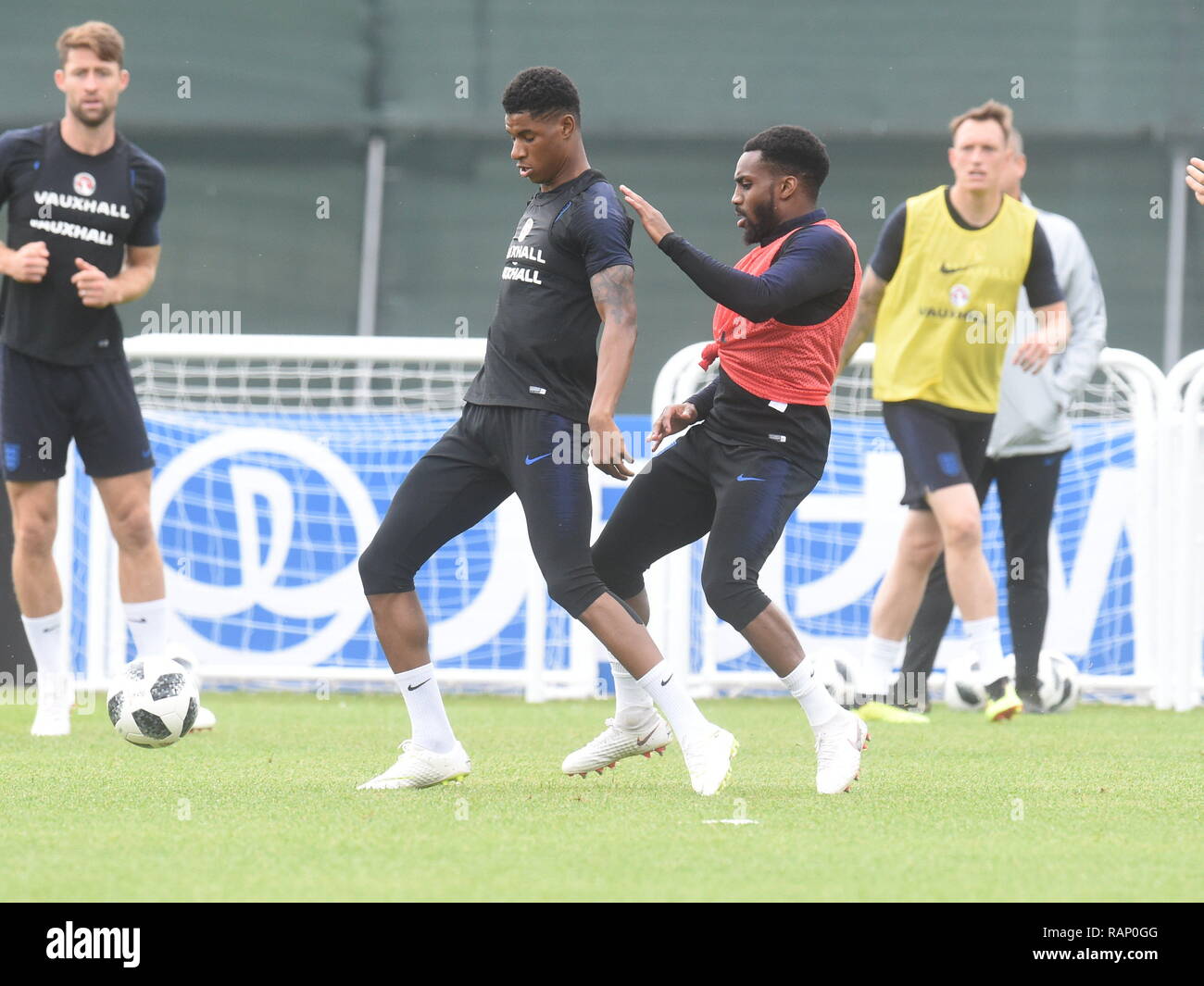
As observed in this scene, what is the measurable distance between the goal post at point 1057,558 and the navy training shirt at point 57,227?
9.00 ft

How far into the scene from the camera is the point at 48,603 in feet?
20.7

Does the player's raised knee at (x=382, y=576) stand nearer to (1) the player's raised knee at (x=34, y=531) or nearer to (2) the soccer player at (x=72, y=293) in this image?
(2) the soccer player at (x=72, y=293)

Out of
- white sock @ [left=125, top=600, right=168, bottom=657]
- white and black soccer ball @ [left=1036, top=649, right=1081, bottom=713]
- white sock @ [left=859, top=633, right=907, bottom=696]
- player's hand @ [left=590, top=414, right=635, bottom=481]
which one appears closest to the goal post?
white and black soccer ball @ [left=1036, top=649, right=1081, bottom=713]

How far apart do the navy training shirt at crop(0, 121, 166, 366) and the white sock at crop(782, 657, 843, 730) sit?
9.18 feet

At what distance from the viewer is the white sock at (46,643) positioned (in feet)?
20.6

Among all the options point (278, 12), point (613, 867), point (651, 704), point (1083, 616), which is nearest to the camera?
point (613, 867)

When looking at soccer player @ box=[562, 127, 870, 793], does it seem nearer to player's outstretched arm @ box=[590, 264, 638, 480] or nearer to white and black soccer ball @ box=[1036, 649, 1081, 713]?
player's outstretched arm @ box=[590, 264, 638, 480]

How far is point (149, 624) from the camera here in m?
6.46

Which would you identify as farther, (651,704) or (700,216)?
(700,216)

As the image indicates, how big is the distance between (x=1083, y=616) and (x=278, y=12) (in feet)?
20.6

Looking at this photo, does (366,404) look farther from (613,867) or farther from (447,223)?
(613,867)

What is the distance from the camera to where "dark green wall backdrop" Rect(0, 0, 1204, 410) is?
10664 millimetres

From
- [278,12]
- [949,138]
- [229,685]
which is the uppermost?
[278,12]

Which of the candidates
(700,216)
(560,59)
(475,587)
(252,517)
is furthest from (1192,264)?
(252,517)
